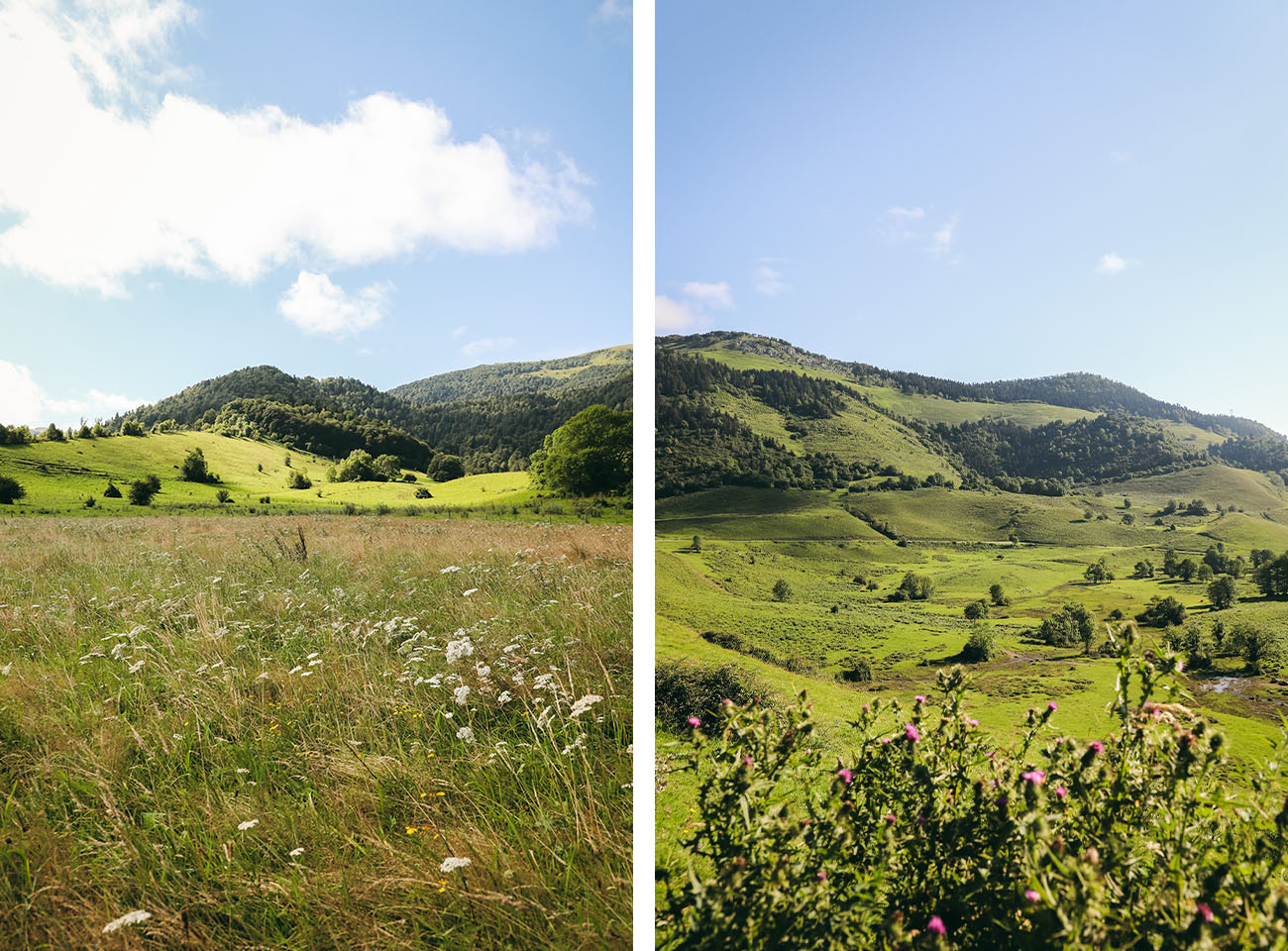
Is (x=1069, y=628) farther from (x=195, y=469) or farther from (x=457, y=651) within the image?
(x=195, y=469)

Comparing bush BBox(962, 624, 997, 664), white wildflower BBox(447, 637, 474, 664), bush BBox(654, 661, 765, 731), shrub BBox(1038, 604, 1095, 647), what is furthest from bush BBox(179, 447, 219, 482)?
shrub BBox(1038, 604, 1095, 647)

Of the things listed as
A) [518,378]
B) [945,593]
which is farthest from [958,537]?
[518,378]

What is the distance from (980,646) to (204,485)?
5.08 m

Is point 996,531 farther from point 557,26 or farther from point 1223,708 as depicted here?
point 557,26

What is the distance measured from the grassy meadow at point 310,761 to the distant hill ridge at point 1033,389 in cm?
128

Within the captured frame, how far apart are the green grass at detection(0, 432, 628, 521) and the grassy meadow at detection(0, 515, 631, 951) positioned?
1.68ft

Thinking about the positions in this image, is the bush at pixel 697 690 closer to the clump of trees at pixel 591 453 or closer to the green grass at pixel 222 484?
the clump of trees at pixel 591 453

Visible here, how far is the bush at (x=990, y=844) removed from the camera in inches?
36.0

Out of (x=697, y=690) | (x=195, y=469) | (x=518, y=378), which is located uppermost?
(x=518, y=378)

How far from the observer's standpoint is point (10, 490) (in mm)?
3096

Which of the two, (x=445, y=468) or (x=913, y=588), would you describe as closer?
(x=913, y=588)

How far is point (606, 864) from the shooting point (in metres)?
1.34

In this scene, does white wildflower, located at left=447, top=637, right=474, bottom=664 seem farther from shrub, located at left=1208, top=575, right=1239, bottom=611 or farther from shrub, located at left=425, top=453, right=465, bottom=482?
shrub, located at left=425, top=453, right=465, bottom=482

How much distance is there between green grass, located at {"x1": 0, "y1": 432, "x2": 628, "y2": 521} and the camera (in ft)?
10.7
